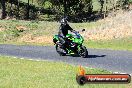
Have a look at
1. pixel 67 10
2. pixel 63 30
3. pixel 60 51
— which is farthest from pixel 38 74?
pixel 67 10

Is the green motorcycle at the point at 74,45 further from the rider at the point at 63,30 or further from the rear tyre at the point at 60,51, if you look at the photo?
the rider at the point at 63,30

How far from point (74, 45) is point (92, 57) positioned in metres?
1.36

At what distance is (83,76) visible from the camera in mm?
11508

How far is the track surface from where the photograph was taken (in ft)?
66.7

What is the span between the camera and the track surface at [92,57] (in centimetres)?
2033

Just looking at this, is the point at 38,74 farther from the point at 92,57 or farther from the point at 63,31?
the point at 63,31

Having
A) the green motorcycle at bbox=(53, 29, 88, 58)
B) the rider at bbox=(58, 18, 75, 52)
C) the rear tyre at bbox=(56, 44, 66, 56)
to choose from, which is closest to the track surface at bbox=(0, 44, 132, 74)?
the rear tyre at bbox=(56, 44, 66, 56)

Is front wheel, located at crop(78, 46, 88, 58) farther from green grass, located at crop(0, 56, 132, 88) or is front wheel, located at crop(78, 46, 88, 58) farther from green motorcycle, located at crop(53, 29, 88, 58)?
green grass, located at crop(0, 56, 132, 88)

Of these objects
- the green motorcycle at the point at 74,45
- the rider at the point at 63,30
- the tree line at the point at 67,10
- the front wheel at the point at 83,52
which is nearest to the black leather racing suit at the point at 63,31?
the rider at the point at 63,30

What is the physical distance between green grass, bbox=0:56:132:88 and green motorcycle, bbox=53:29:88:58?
9.26 feet

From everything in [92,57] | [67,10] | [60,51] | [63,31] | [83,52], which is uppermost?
[63,31]

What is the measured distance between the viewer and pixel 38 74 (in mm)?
17438

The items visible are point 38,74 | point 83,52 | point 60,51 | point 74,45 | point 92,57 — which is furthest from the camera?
point 60,51

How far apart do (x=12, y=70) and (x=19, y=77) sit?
1.74m
